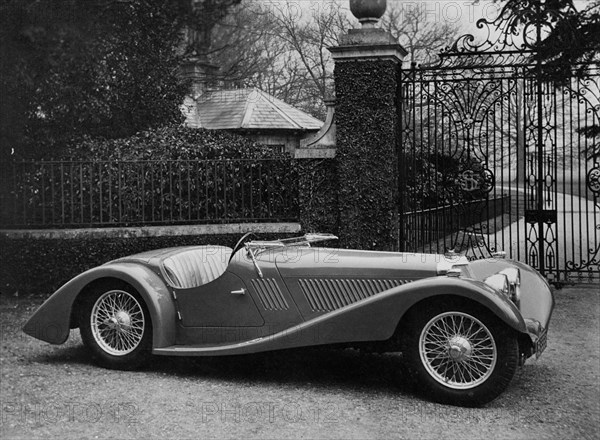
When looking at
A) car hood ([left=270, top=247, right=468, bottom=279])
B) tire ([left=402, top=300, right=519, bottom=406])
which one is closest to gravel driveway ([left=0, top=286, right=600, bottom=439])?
tire ([left=402, top=300, right=519, bottom=406])

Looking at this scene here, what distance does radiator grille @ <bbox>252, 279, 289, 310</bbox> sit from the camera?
5507mm

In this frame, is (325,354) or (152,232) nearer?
(325,354)

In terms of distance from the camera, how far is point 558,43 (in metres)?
9.98

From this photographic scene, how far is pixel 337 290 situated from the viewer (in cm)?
541

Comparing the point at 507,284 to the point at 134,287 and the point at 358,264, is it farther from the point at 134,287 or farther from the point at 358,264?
the point at 134,287

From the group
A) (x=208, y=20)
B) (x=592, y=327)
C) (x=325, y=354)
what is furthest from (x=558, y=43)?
(x=208, y=20)

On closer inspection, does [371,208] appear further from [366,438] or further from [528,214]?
[366,438]

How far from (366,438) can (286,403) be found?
884 mm

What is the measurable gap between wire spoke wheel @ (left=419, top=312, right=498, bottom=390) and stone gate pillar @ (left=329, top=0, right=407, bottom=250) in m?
4.55

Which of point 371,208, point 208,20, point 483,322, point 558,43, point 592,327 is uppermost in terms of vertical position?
point 558,43

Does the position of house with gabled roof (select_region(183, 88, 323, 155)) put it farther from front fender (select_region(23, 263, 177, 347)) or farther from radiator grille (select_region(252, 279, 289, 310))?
radiator grille (select_region(252, 279, 289, 310))

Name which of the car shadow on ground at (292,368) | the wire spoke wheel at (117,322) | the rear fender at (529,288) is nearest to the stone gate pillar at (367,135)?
the car shadow on ground at (292,368)

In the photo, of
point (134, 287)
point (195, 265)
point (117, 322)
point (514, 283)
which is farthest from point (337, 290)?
point (117, 322)

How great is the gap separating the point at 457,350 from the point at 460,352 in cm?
2
